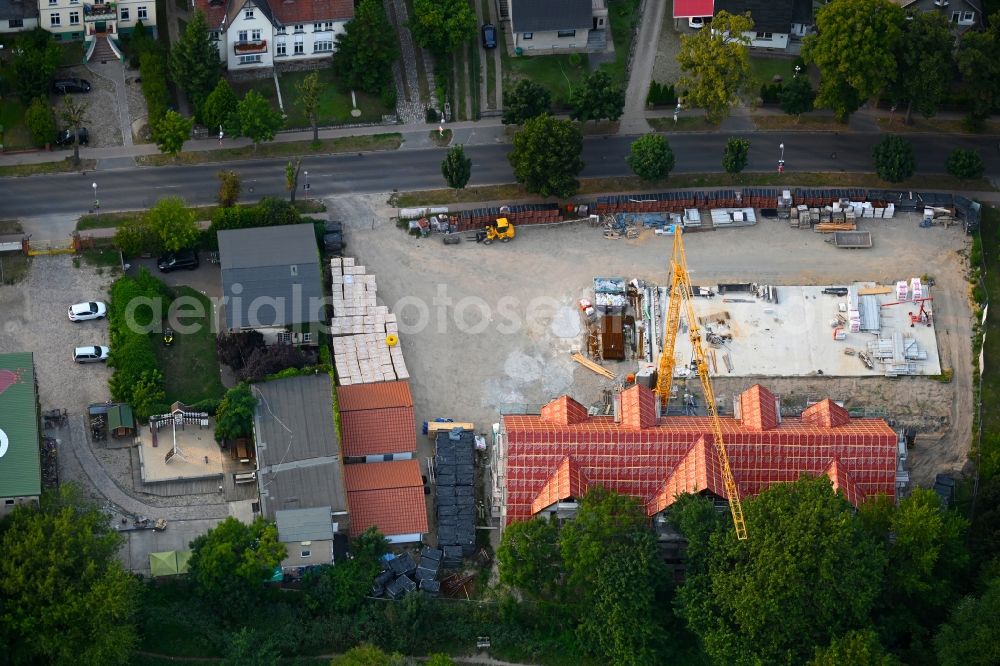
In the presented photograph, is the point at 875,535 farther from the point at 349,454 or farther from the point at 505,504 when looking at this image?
the point at 349,454

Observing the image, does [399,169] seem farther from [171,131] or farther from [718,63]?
[718,63]

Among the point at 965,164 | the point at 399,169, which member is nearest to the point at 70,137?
the point at 399,169

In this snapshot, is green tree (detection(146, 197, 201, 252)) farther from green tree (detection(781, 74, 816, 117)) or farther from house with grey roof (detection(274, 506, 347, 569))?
green tree (detection(781, 74, 816, 117))

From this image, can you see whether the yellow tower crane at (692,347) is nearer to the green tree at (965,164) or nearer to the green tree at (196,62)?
the green tree at (965,164)

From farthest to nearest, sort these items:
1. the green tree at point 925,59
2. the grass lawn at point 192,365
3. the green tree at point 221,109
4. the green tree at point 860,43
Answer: the green tree at point 925,59
the green tree at point 221,109
the green tree at point 860,43
the grass lawn at point 192,365

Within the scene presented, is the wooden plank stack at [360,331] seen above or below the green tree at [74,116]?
below

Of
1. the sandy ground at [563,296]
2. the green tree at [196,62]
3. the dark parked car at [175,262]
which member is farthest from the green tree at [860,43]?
the dark parked car at [175,262]

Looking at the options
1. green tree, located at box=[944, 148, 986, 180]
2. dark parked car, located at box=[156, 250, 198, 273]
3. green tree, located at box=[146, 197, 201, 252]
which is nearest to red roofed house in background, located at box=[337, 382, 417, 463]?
dark parked car, located at box=[156, 250, 198, 273]
